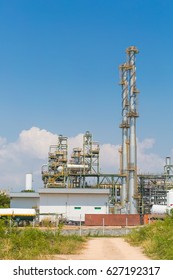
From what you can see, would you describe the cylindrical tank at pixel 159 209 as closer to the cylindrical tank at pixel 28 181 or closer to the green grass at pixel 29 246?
the cylindrical tank at pixel 28 181

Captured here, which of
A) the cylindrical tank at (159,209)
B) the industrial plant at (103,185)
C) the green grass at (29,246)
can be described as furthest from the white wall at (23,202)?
the green grass at (29,246)

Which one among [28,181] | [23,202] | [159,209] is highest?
[28,181]

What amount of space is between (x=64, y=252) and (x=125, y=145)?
131 ft

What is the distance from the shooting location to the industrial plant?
5016 centimetres

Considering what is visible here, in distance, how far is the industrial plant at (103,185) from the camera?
A: 1975 inches

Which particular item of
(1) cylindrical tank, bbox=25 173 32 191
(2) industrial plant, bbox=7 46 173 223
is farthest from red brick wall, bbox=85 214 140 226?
(1) cylindrical tank, bbox=25 173 32 191

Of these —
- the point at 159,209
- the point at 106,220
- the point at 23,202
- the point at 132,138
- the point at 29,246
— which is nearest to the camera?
the point at 29,246

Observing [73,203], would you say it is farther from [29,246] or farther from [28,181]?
[29,246]

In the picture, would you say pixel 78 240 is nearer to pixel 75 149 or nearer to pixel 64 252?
pixel 64 252

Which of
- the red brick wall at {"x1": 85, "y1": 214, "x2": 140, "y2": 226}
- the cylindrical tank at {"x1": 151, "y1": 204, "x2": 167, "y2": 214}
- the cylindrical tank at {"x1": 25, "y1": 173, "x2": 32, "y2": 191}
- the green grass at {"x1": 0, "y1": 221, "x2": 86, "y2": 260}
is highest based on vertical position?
the cylindrical tank at {"x1": 25, "y1": 173, "x2": 32, "y2": 191}

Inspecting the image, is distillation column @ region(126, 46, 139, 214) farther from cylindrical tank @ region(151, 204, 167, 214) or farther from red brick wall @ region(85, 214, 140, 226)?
red brick wall @ region(85, 214, 140, 226)

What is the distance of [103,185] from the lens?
2409 inches

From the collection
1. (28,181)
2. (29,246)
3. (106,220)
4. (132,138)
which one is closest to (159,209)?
(106,220)
